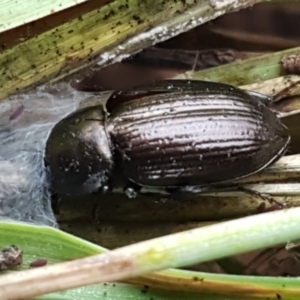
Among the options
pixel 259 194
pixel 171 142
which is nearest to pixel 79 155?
pixel 171 142

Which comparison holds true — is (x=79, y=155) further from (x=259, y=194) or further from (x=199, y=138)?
(x=259, y=194)

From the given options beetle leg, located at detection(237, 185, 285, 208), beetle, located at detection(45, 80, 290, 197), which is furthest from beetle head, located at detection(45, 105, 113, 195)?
beetle leg, located at detection(237, 185, 285, 208)

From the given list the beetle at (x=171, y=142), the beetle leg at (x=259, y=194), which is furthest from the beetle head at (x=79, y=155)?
the beetle leg at (x=259, y=194)

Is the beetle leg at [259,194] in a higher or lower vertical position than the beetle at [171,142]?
lower

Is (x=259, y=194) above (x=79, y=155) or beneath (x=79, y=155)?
beneath

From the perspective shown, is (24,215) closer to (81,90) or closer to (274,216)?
(81,90)

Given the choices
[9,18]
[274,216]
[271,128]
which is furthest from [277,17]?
[274,216]

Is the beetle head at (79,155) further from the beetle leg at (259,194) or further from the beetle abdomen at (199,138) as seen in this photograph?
the beetle leg at (259,194)
